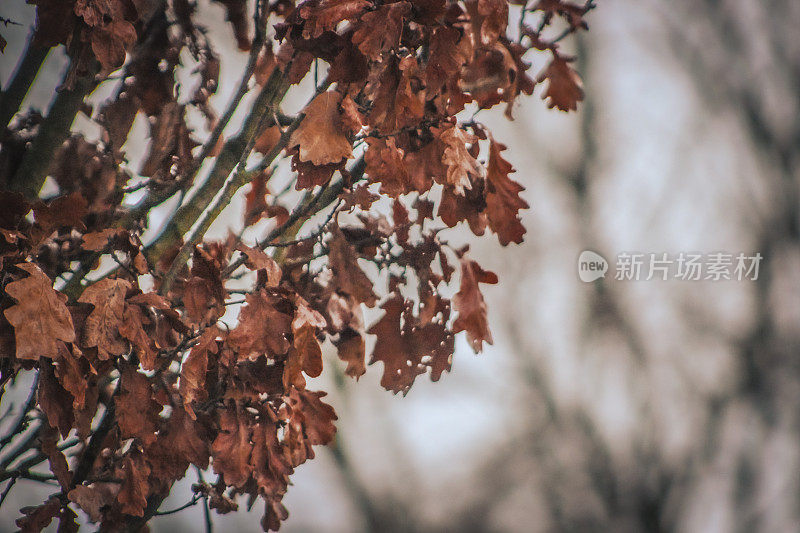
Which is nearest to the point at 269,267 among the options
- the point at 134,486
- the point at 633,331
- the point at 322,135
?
the point at 322,135

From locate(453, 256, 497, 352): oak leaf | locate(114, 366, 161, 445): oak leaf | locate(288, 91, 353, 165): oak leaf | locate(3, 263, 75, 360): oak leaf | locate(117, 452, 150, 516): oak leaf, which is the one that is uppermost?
locate(288, 91, 353, 165): oak leaf

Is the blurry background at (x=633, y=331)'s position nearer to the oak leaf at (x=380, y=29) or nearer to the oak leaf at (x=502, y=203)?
the oak leaf at (x=502, y=203)

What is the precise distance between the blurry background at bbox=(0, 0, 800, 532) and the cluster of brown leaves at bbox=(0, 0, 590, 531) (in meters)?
0.79

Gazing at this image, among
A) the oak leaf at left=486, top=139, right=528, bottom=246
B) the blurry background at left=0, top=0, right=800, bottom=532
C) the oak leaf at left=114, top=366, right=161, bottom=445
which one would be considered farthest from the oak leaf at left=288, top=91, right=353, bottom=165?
the blurry background at left=0, top=0, right=800, bottom=532

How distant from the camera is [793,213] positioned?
5.74 ft

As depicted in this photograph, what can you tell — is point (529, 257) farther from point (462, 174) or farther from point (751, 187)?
point (462, 174)

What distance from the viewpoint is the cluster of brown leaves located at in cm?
49

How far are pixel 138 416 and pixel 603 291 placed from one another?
1.30 m

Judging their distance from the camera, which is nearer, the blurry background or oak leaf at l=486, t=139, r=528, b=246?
oak leaf at l=486, t=139, r=528, b=246

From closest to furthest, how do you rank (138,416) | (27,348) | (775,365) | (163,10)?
(27,348)
(138,416)
(163,10)
(775,365)

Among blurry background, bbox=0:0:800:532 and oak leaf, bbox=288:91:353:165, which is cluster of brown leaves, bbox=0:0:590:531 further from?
blurry background, bbox=0:0:800:532

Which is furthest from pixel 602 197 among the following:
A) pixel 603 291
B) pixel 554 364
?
pixel 554 364

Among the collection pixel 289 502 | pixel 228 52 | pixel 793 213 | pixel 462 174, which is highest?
pixel 793 213

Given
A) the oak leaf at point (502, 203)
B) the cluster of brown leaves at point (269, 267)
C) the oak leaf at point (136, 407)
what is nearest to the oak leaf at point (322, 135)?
the cluster of brown leaves at point (269, 267)
